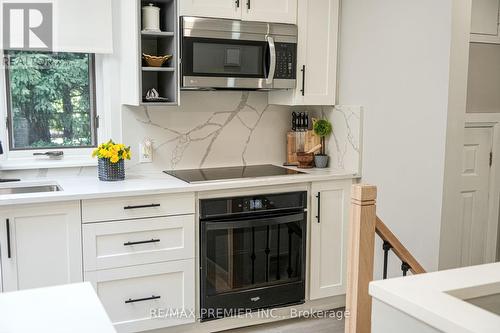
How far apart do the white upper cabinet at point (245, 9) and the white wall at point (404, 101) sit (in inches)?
16.6

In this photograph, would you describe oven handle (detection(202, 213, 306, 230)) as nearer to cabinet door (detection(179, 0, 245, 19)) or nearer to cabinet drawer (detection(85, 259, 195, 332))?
cabinet drawer (detection(85, 259, 195, 332))

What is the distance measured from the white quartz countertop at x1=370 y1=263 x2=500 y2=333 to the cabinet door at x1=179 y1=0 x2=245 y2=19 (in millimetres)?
2222

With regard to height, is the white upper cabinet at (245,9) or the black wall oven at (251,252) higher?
the white upper cabinet at (245,9)

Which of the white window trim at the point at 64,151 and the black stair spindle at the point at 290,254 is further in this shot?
the black stair spindle at the point at 290,254

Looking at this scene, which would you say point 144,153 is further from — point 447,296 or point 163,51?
point 447,296

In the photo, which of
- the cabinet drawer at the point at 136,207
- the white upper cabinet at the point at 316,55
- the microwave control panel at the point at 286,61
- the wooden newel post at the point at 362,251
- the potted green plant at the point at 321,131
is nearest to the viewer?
the wooden newel post at the point at 362,251

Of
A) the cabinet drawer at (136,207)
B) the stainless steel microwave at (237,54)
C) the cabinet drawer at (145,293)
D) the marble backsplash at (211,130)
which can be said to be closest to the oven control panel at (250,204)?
the cabinet drawer at (136,207)

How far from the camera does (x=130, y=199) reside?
116 inches

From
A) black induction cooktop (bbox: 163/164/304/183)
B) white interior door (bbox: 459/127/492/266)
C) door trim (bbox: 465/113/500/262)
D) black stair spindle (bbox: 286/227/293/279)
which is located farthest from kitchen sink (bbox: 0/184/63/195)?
door trim (bbox: 465/113/500/262)

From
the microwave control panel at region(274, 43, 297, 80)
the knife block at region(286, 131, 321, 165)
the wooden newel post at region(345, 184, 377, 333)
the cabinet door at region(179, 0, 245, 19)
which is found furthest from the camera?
the knife block at region(286, 131, 321, 165)

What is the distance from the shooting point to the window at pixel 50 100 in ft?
10.8

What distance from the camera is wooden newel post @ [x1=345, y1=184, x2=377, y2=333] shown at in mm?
2115
